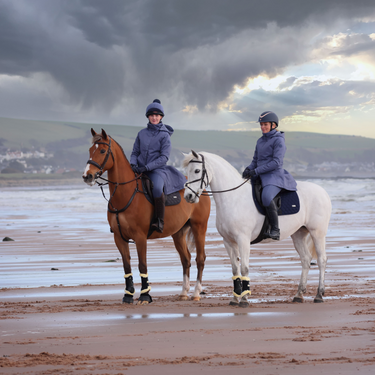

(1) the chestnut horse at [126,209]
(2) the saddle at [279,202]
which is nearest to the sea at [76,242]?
(1) the chestnut horse at [126,209]

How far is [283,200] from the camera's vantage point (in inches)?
319

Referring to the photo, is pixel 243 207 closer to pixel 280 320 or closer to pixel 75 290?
pixel 280 320

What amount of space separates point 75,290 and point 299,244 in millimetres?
3698

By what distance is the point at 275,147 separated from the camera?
8.01 metres

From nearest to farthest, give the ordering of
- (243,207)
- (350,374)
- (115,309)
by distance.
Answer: (350,374) → (115,309) → (243,207)

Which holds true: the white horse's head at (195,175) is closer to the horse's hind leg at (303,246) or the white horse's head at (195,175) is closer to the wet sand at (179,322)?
the wet sand at (179,322)

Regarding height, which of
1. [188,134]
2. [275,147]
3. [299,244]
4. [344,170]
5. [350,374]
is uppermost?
[188,134]

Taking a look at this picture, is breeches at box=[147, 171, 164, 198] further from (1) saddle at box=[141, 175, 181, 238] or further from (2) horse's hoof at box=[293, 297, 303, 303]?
(2) horse's hoof at box=[293, 297, 303, 303]

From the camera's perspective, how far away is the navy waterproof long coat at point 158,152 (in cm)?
845

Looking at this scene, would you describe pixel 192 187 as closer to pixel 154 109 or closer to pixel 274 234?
pixel 274 234

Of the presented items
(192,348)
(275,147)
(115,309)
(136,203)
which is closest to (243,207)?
(275,147)

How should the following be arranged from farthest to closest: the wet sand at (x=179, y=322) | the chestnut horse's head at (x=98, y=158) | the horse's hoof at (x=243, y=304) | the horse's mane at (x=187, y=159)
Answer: the horse's mane at (x=187, y=159) < the chestnut horse's head at (x=98, y=158) < the horse's hoof at (x=243, y=304) < the wet sand at (x=179, y=322)

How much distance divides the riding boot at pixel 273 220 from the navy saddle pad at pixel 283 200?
0.11m

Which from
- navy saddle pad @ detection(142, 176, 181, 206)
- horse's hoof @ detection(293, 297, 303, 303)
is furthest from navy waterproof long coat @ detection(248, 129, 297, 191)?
horse's hoof @ detection(293, 297, 303, 303)
